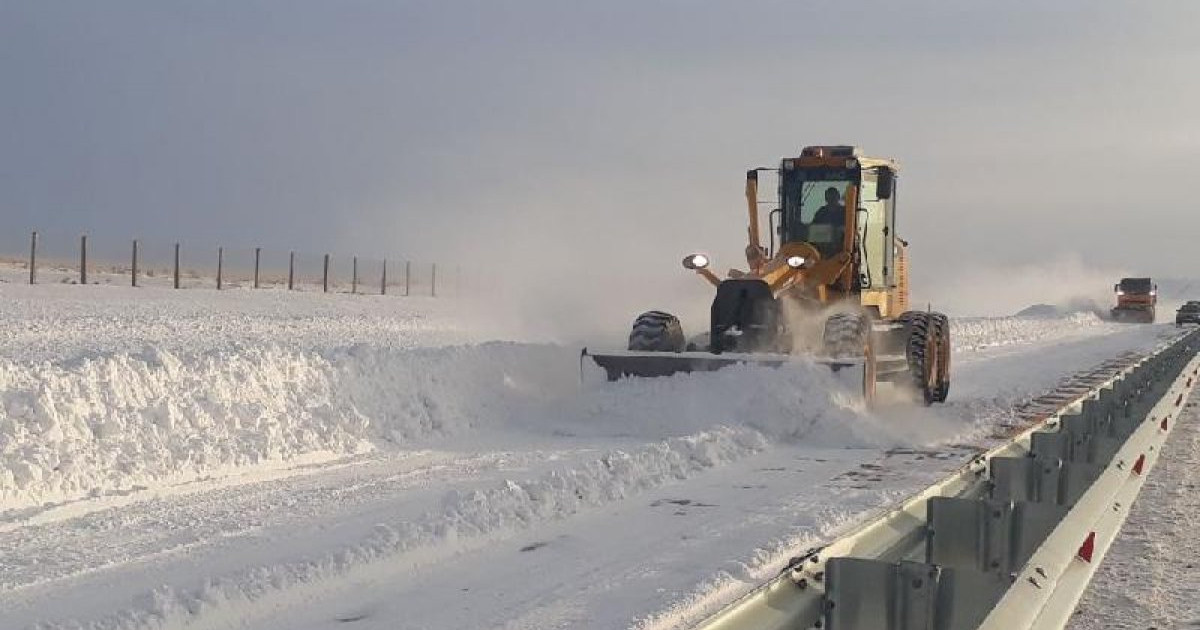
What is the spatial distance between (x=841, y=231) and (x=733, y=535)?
8123 millimetres

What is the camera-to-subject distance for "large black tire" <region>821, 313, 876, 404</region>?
490 inches

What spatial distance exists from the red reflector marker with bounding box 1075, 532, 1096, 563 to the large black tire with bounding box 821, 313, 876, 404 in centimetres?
688

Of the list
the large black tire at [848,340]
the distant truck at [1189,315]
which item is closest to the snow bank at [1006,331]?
the distant truck at [1189,315]

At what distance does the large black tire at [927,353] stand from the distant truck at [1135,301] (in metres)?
52.8

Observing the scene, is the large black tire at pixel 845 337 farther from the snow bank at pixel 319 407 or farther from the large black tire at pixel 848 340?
the snow bank at pixel 319 407

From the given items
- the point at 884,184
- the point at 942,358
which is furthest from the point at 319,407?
the point at 942,358

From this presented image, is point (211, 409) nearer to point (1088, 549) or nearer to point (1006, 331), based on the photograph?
point (1088, 549)

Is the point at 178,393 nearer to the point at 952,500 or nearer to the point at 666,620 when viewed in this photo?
the point at 666,620

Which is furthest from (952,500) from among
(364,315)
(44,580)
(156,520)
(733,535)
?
(364,315)

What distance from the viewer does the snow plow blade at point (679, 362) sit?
12.0 meters

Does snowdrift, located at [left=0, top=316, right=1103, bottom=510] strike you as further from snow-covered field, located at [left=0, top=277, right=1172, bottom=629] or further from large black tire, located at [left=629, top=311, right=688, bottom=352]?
large black tire, located at [left=629, top=311, right=688, bottom=352]

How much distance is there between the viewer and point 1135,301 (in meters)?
63.3

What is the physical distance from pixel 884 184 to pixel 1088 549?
354 inches

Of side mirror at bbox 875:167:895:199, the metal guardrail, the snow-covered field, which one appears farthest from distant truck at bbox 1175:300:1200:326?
the metal guardrail
